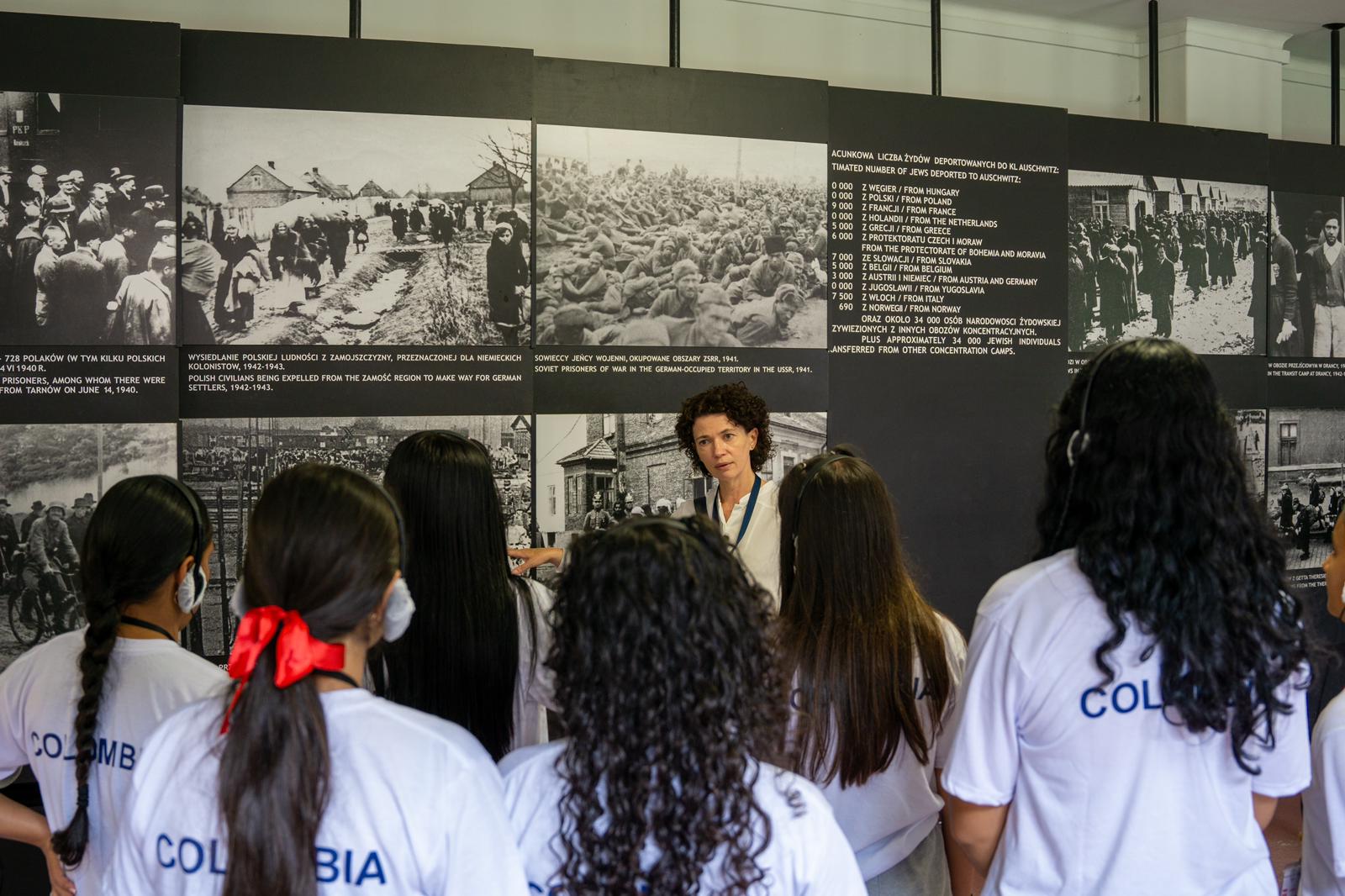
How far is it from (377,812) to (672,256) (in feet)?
13.0

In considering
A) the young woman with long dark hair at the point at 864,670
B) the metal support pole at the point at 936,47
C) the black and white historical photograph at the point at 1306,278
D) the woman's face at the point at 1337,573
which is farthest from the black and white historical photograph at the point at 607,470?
the black and white historical photograph at the point at 1306,278

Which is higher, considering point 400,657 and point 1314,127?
point 1314,127

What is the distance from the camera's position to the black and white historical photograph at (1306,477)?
6793 millimetres

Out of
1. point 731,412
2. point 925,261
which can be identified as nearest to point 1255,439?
point 925,261

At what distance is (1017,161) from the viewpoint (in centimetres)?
605

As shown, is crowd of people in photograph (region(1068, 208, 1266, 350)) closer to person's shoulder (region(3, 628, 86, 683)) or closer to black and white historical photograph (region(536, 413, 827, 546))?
black and white historical photograph (region(536, 413, 827, 546))

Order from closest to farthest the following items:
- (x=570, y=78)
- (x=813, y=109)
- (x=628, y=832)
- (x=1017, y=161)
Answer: (x=628, y=832) → (x=570, y=78) → (x=813, y=109) → (x=1017, y=161)

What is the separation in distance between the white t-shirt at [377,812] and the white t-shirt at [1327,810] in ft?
4.71

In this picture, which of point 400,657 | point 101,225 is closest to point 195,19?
point 101,225

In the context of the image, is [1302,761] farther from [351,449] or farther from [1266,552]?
[351,449]

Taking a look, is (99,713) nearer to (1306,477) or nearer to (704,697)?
(704,697)

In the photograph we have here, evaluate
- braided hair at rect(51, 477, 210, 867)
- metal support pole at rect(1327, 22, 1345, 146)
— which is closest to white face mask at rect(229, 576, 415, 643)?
braided hair at rect(51, 477, 210, 867)

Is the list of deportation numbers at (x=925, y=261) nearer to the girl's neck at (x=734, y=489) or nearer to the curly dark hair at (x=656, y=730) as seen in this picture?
the girl's neck at (x=734, y=489)

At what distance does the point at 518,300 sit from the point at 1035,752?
3406 millimetres
